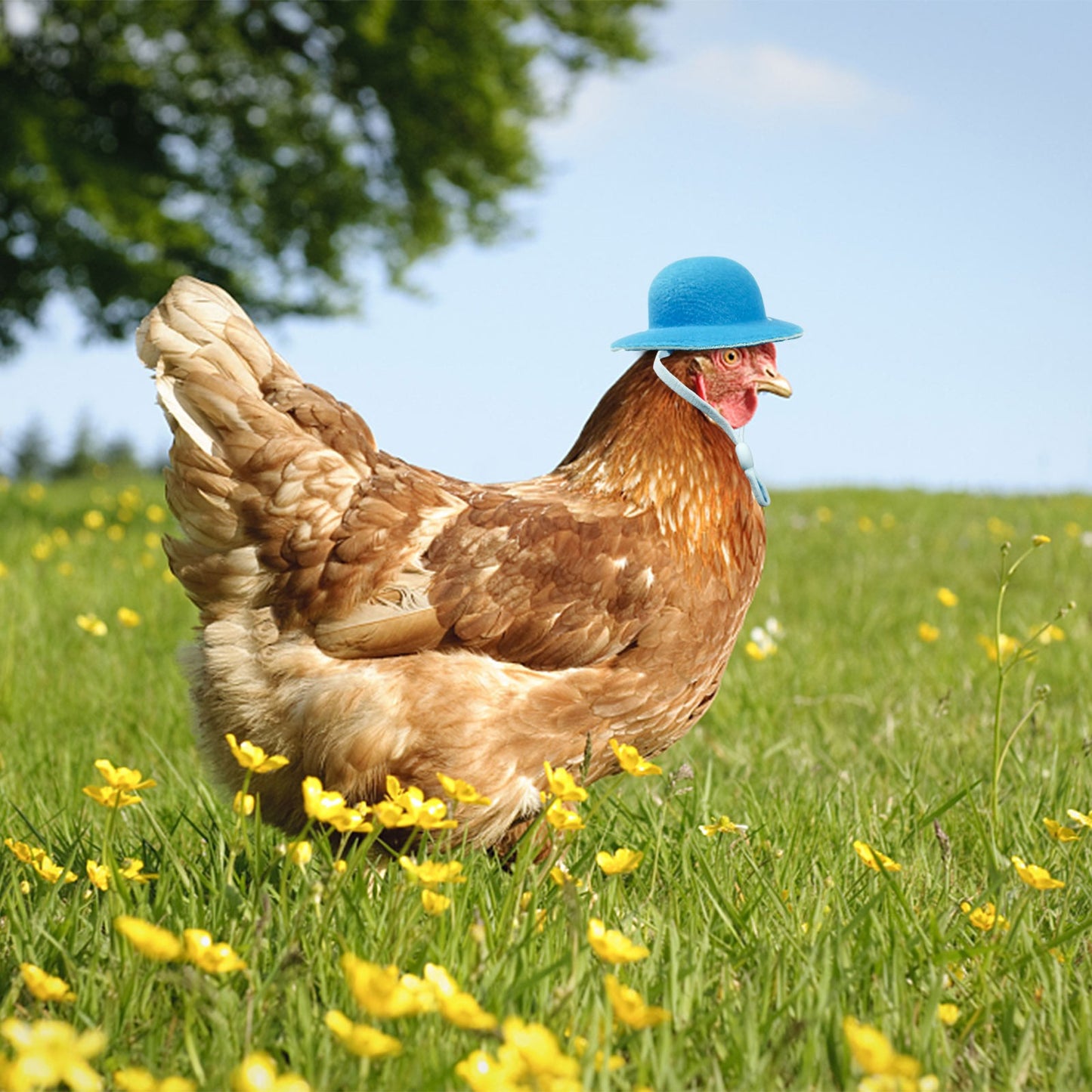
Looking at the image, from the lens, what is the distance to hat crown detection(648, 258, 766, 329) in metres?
3.42

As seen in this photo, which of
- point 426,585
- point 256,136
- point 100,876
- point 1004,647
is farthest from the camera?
point 256,136

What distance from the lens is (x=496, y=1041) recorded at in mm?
2021

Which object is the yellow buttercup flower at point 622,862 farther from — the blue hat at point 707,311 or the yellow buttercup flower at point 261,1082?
the blue hat at point 707,311

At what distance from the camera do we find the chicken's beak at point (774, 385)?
347cm

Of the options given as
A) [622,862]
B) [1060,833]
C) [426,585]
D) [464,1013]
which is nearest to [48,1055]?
[464,1013]

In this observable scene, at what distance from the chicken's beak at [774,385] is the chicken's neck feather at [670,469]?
0.67ft

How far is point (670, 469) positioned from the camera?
3.33m

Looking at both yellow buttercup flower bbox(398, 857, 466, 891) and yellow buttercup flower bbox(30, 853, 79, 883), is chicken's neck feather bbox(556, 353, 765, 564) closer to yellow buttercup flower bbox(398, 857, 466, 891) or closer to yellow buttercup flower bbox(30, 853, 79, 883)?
yellow buttercup flower bbox(398, 857, 466, 891)

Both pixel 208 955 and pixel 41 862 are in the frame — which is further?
pixel 41 862

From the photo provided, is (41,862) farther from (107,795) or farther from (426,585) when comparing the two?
(426,585)

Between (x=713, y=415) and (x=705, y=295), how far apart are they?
37cm

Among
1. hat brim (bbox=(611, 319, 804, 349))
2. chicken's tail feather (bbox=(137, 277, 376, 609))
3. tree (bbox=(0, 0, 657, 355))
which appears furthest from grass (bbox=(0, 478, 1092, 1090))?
tree (bbox=(0, 0, 657, 355))

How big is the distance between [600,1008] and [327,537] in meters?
1.60

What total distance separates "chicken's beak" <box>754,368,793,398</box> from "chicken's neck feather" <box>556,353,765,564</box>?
204mm
